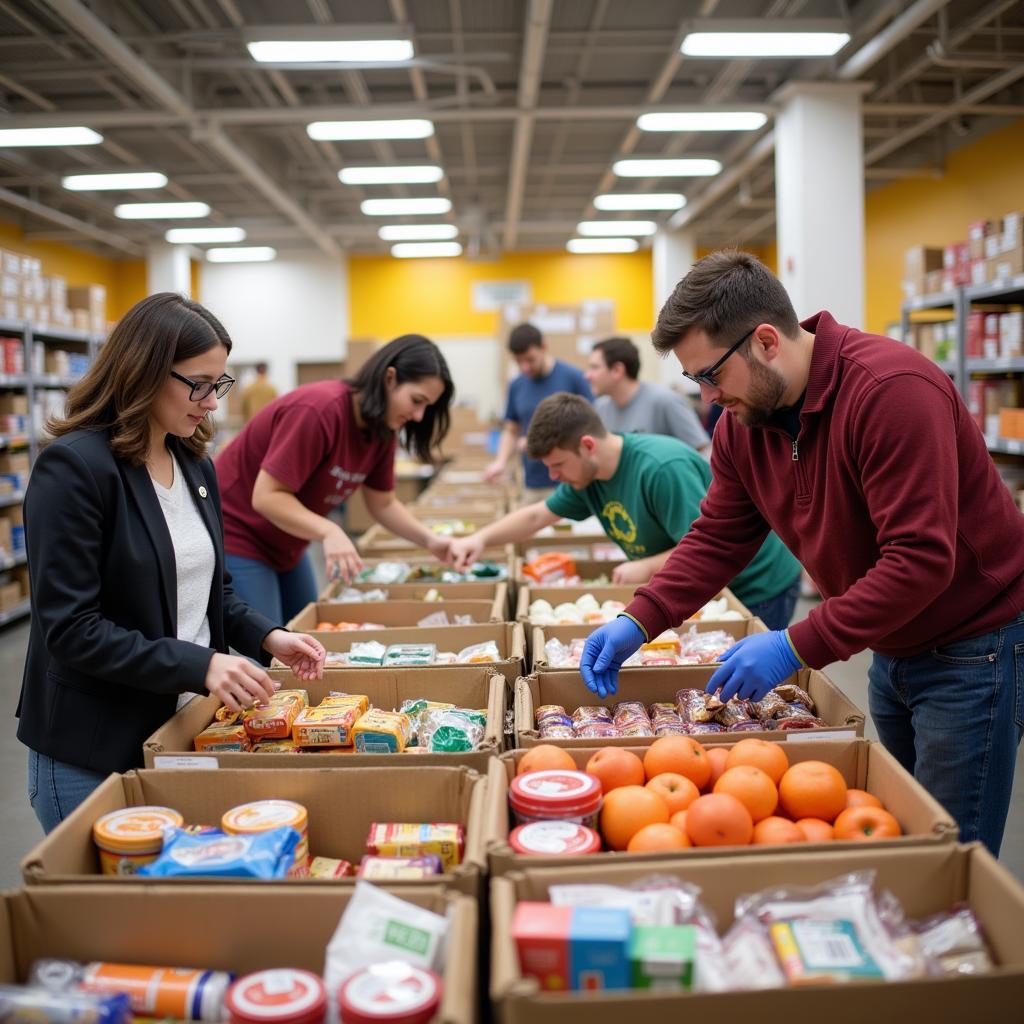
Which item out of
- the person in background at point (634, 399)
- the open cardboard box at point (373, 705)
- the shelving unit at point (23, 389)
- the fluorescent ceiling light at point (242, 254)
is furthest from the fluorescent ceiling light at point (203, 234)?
the open cardboard box at point (373, 705)

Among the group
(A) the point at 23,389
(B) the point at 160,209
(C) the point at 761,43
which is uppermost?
(B) the point at 160,209

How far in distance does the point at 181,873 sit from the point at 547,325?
9.33 m

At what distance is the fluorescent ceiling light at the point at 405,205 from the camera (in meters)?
12.4

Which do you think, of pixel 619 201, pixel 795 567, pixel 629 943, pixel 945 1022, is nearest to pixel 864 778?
pixel 945 1022

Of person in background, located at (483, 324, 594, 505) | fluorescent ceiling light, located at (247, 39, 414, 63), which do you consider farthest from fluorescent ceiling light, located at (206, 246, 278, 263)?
person in background, located at (483, 324, 594, 505)

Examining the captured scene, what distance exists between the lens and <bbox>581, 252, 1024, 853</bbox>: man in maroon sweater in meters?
1.59

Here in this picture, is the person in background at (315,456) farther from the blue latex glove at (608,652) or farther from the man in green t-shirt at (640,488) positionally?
the blue latex glove at (608,652)

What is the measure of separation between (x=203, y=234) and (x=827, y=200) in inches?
403

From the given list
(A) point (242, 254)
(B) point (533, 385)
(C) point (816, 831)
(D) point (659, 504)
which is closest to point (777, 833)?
(C) point (816, 831)

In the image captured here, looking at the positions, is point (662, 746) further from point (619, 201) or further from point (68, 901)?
point (619, 201)

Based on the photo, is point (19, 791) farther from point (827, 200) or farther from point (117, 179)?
point (117, 179)

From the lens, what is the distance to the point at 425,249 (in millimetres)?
16625

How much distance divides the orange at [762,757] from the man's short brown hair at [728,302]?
73 cm

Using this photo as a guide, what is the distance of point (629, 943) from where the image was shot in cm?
111
